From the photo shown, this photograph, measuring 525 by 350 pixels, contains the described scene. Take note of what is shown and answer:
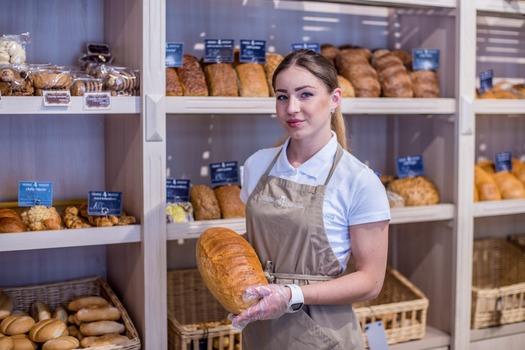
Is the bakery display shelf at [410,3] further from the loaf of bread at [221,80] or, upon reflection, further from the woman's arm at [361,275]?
the woman's arm at [361,275]

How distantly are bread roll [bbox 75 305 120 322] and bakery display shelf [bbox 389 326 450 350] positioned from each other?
1.17 metres

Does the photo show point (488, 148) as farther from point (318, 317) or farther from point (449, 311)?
point (318, 317)

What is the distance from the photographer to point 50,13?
259 cm

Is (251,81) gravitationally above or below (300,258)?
above

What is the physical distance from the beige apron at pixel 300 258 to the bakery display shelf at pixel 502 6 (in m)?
1.35

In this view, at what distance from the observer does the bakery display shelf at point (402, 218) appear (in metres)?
2.42

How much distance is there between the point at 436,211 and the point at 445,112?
0.42 m

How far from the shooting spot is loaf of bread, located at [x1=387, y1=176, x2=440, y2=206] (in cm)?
290

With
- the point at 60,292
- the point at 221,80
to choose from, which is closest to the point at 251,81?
the point at 221,80

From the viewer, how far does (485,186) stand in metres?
3.06

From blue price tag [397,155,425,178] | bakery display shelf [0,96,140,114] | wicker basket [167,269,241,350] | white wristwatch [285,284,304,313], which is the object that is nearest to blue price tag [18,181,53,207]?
bakery display shelf [0,96,140,114]

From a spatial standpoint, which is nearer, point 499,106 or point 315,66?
point 315,66

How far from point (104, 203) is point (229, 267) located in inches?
28.5

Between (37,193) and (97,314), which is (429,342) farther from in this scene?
(37,193)
